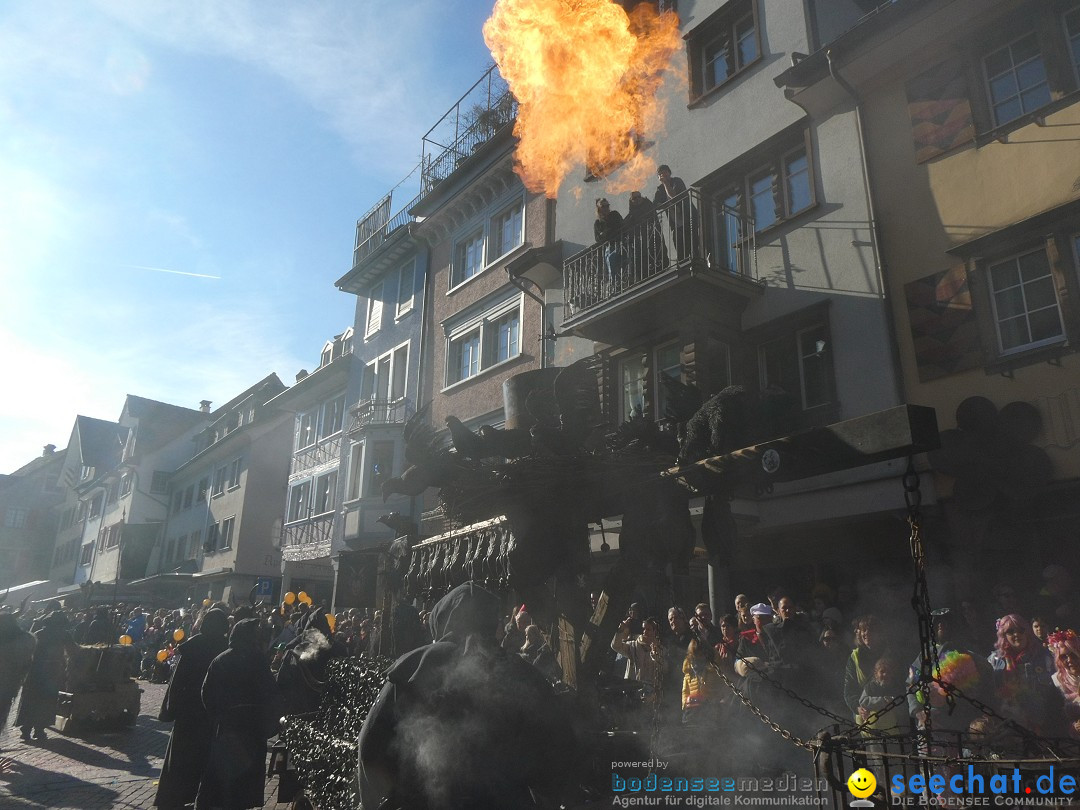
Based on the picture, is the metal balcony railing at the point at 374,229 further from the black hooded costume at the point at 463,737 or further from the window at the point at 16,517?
the window at the point at 16,517

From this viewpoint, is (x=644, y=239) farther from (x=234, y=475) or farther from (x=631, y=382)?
(x=234, y=475)

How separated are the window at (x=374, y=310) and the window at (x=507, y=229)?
24.6ft

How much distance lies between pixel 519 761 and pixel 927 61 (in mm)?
11409

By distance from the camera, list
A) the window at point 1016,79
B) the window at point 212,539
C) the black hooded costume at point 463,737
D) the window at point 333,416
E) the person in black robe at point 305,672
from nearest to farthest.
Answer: the black hooded costume at point 463,737
the person in black robe at point 305,672
the window at point 1016,79
the window at point 333,416
the window at point 212,539

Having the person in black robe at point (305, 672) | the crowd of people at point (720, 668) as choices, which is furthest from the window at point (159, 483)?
the person in black robe at point (305, 672)

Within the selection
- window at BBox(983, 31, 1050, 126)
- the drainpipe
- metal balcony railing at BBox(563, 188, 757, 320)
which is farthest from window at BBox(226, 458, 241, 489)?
window at BBox(983, 31, 1050, 126)

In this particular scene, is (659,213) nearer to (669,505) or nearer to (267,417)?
(669,505)

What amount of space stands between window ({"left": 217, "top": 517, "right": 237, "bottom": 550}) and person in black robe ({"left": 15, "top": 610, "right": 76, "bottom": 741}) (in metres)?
23.8

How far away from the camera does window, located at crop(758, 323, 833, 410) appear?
11.1 m

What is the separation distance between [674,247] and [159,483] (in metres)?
46.1

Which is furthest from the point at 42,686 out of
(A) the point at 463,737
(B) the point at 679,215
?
(B) the point at 679,215

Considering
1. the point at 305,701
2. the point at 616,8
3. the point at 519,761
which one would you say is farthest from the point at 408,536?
the point at 616,8

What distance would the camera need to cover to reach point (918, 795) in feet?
10.8

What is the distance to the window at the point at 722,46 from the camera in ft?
44.5
